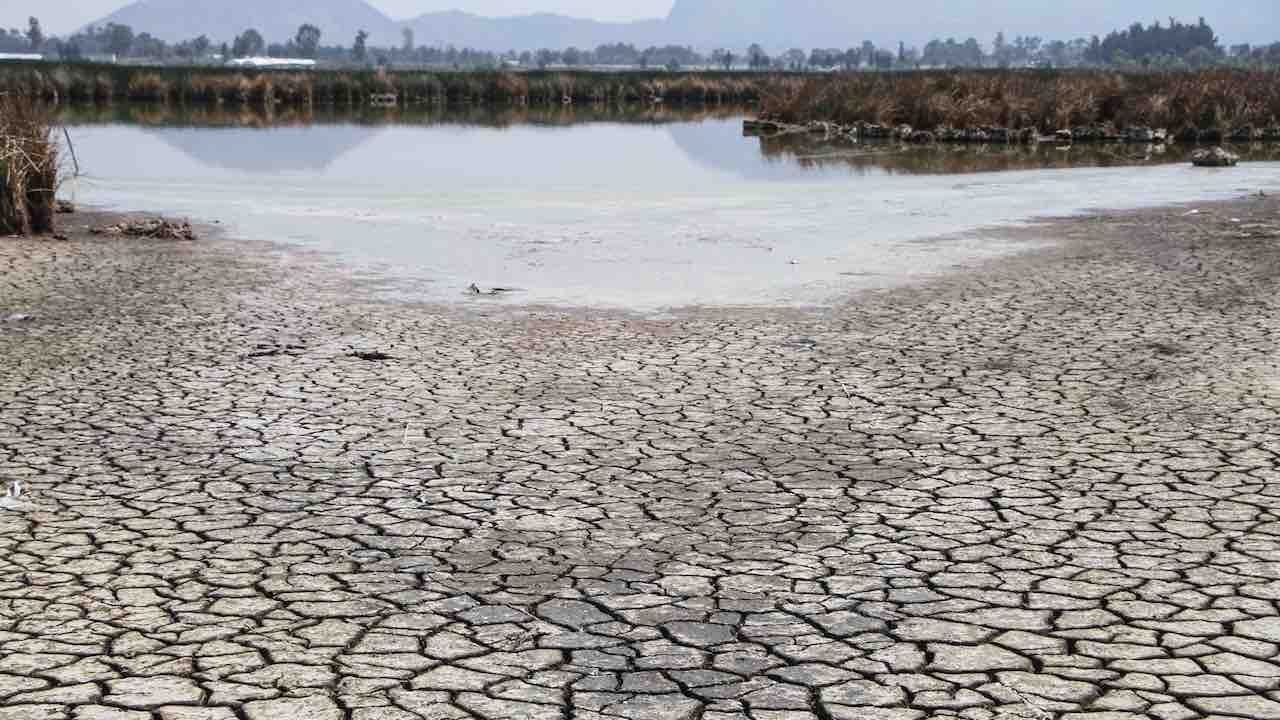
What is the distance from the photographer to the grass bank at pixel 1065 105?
1459 inches

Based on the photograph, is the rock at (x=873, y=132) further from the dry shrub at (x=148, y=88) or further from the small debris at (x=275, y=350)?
the dry shrub at (x=148, y=88)

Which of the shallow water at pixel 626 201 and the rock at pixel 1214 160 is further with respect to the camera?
the rock at pixel 1214 160

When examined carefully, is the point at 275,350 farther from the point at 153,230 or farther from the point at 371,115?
the point at 371,115

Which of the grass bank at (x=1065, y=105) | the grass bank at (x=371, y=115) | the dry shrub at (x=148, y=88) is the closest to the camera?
the grass bank at (x=1065, y=105)

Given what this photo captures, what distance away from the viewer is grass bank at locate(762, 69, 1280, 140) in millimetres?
37062

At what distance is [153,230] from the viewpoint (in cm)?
1661

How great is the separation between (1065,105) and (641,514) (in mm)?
33716

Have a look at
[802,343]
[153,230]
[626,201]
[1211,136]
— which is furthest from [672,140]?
[802,343]

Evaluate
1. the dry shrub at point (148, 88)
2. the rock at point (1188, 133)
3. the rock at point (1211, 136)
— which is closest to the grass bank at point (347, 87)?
the dry shrub at point (148, 88)

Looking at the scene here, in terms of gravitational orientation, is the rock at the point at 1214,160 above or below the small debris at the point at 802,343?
above

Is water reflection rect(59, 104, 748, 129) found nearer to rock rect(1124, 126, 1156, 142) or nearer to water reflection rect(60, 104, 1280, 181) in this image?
water reflection rect(60, 104, 1280, 181)

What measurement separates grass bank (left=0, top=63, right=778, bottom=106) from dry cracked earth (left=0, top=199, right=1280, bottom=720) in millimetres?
45306

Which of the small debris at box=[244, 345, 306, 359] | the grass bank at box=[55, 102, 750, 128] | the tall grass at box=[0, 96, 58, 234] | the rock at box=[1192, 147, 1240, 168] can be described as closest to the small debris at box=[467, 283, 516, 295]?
the small debris at box=[244, 345, 306, 359]

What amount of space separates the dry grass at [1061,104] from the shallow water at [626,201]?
400cm
